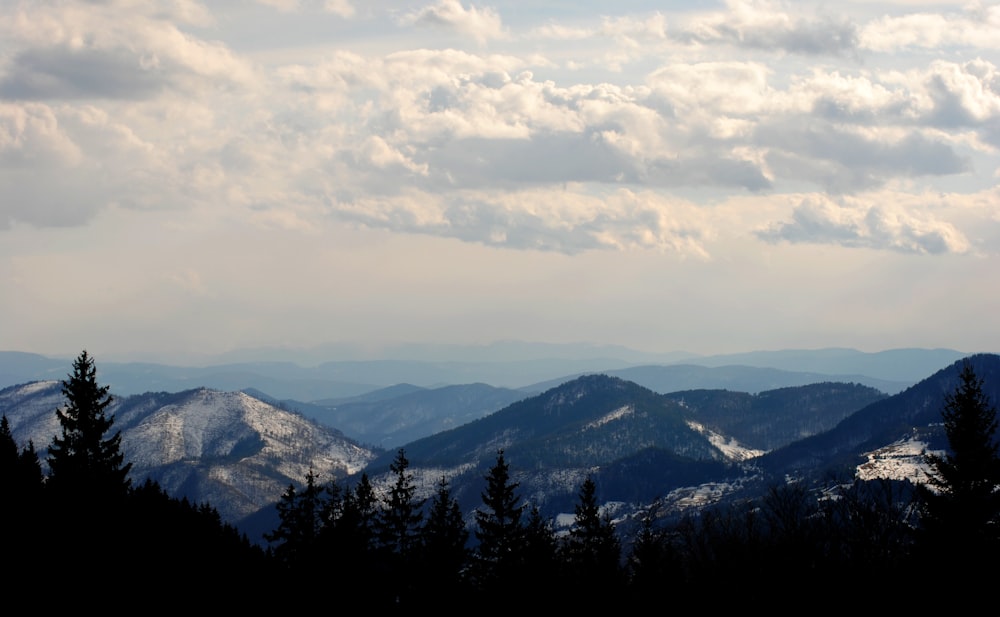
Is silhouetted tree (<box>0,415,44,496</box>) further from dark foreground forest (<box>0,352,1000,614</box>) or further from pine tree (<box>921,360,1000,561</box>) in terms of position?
pine tree (<box>921,360,1000,561</box>)

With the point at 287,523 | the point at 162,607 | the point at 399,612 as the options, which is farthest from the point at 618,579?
the point at 162,607

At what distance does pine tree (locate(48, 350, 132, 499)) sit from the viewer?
7794cm

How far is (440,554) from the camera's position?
3187 inches

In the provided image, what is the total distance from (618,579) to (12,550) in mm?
44770

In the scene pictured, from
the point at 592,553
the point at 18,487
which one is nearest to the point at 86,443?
the point at 18,487

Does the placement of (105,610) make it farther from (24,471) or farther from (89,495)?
A: (24,471)

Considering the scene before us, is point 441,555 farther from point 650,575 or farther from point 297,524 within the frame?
point 297,524

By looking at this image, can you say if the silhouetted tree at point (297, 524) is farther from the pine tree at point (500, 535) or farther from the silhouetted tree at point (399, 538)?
the pine tree at point (500, 535)

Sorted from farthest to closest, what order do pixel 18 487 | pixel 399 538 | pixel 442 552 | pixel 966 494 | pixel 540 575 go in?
pixel 399 538
pixel 442 552
pixel 540 575
pixel 18 487
pixel 966 494

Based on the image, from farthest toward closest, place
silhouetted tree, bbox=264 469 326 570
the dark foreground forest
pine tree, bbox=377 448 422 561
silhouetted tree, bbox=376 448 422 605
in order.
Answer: silhouetted tree, bbox=264 469 326 570, pine tree, bbox=377 448 422 561, silhouetted tree, bbox=376 448 422 605, the dark foreground forest

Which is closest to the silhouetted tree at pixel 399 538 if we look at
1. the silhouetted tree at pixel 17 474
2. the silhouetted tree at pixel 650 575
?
the silhouetted tree at pixel 650 575

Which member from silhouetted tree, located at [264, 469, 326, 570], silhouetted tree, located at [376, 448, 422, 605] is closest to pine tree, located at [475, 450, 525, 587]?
silhouetted tree, located at [376, 448, 422, 605]

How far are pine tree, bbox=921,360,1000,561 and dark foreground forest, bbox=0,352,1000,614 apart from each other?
0.25 ft

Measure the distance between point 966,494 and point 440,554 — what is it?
39162mm
